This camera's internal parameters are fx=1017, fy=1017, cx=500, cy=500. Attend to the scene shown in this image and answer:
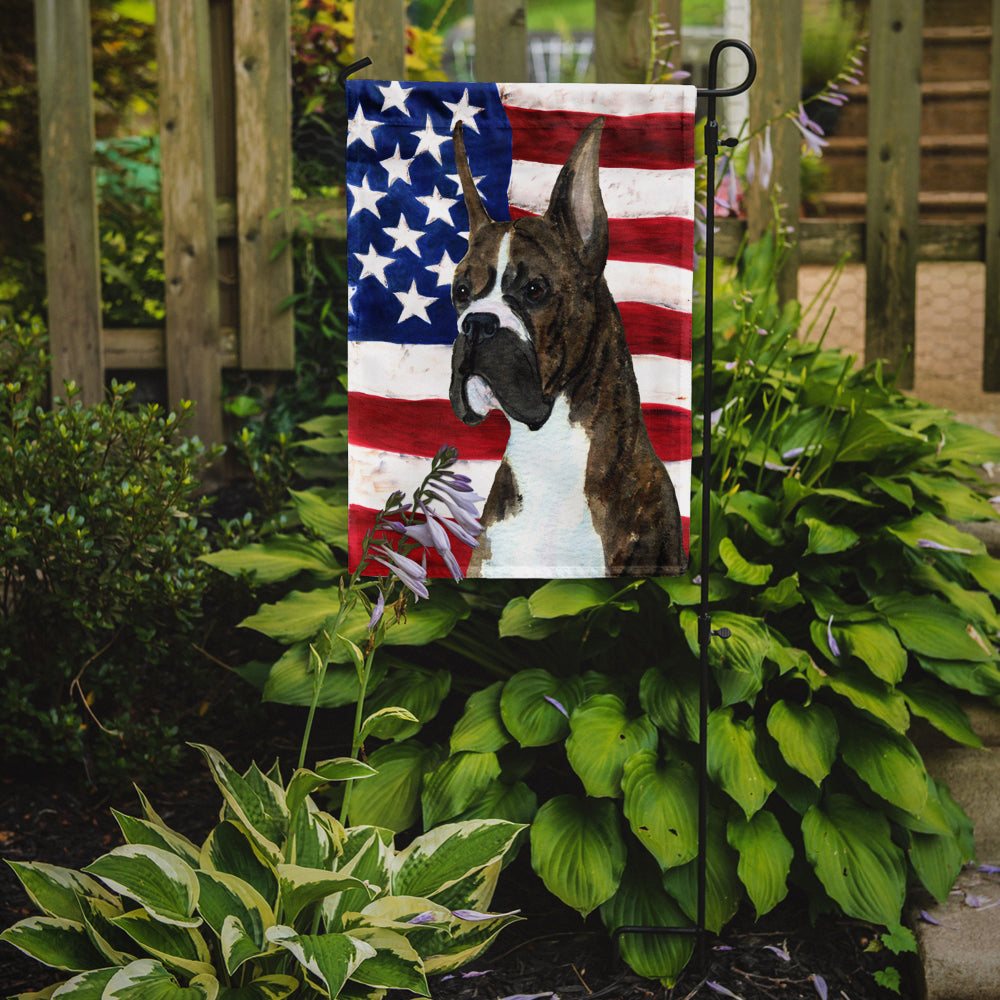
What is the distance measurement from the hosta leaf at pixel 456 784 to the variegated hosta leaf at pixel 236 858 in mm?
366

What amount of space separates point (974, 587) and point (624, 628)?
3.52 ft

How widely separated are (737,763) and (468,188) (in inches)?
49.3

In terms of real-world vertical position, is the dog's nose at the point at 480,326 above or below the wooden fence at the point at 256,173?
below

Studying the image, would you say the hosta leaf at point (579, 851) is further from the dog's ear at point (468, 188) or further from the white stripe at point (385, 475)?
the dog's ear at point (468, 188)

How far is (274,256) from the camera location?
348cm

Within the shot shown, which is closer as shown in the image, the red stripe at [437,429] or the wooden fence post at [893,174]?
the red stripe at [437,429]

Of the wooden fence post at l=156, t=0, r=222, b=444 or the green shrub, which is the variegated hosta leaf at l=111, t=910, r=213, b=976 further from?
the wooden fence post at l=156, t=0, r=222, b=444

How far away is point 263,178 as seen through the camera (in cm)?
346

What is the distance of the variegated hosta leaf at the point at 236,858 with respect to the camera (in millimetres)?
1759

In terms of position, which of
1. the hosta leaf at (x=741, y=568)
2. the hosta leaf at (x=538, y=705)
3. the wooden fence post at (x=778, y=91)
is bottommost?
the hosta leaf at (x=538, y=705)

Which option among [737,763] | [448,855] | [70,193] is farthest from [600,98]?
[70,193]

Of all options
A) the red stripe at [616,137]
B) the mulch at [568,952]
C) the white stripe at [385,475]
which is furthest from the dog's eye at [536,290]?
the mulch at [568,952]

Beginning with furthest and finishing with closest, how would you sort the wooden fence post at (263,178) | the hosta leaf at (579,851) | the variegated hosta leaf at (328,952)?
1. the wooden fence post at (263,178)
2. the hosta leaf at (579,851)
3. the variegated hosta leaf at (328,952)

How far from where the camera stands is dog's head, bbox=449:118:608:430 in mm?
1980
